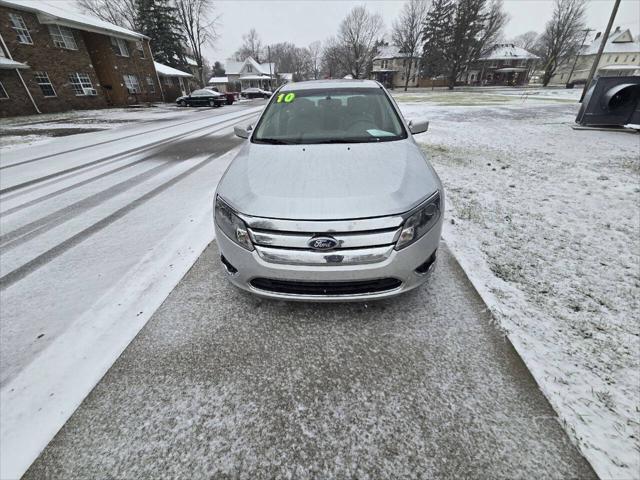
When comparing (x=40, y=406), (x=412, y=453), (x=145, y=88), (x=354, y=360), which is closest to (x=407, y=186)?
(x=354, y=360)

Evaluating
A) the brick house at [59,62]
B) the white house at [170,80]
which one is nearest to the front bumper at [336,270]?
the brick house at [59,62]

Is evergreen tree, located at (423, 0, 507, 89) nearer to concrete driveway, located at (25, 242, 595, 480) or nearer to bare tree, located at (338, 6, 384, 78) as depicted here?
bare tree, located at (338, 6, 384, 78)

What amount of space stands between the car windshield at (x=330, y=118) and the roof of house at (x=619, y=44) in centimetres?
8889

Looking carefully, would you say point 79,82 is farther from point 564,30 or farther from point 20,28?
point 564,30

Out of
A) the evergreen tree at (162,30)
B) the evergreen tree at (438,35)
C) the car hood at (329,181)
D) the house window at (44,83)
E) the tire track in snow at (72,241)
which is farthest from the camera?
the evergreen tree at (438,35)

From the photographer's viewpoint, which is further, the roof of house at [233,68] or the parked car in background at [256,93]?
the roof of house at [233,68]

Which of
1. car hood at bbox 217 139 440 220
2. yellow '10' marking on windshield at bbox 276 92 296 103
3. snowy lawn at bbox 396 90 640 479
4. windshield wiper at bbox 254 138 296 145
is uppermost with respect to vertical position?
yellow '10' marking on windshield at bbox 276 92 296 103

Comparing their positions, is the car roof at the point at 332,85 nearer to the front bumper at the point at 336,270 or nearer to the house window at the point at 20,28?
the front bumper at the point at 336,270

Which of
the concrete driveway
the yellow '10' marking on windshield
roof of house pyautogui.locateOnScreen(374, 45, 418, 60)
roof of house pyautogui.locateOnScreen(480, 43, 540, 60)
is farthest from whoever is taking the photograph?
roof of house pyautogui.locateOnScreen(374, 45, 418, 60)

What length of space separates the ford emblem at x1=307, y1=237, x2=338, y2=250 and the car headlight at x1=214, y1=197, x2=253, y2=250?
42cm

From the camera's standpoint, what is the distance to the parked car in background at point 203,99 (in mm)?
23719

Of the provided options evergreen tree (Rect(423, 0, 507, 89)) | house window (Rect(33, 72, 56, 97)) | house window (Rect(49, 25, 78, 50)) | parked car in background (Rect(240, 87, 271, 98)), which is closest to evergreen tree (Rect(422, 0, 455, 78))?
evergreen tree (Rect(423, 0, 507, 89))

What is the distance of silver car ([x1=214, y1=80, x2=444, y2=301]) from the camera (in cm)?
176

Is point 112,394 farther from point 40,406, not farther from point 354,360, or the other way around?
point 354,360
